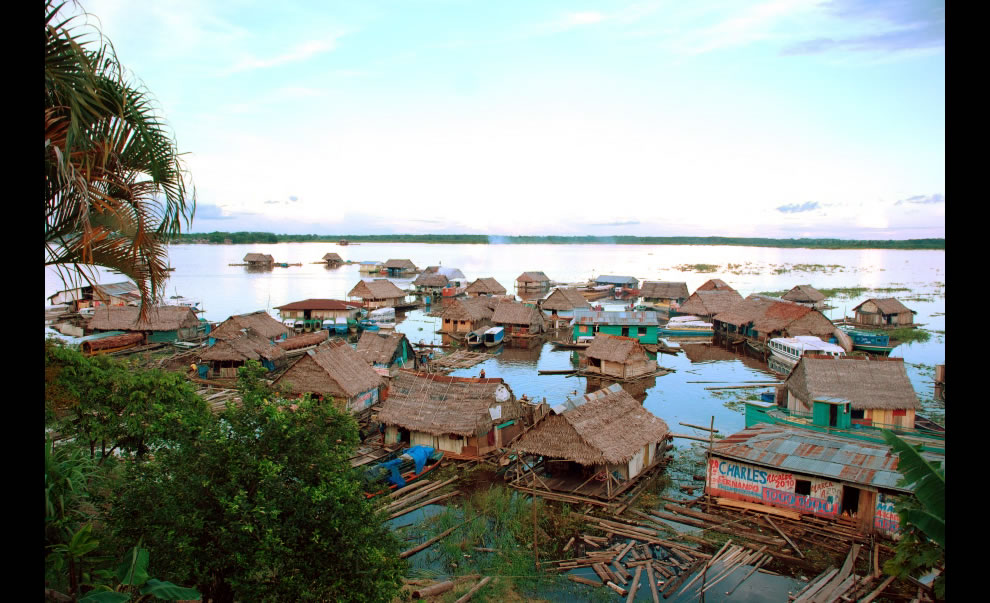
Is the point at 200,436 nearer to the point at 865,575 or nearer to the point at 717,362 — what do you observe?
the point at 865,575

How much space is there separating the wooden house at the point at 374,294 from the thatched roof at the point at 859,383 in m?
34.4

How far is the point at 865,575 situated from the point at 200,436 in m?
11.4

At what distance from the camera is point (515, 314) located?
39.7 m

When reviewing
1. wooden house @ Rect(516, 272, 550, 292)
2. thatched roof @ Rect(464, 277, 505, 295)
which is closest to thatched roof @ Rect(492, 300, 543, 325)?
thatched roof @ Rect(464, 277, 505, 295)

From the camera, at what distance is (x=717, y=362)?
3338cm

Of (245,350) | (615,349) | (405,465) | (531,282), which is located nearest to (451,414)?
(405,465)

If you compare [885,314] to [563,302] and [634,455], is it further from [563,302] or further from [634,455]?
[634,455]

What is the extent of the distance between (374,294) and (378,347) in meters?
22.0

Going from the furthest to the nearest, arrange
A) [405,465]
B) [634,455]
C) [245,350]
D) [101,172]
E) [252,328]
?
1. [252,328]
2. [245,350]
3. [405,465]
4. [634,455]
5. [101,172]

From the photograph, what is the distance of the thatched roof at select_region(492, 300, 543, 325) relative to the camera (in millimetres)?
39438

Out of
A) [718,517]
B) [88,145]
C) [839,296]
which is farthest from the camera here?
[839,296]

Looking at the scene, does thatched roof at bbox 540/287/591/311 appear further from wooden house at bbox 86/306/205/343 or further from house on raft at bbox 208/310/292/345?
wooden house at bbox 86/306/205/343

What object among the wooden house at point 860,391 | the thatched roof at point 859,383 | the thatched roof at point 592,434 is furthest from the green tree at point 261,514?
the thatched roof at point 859,383
